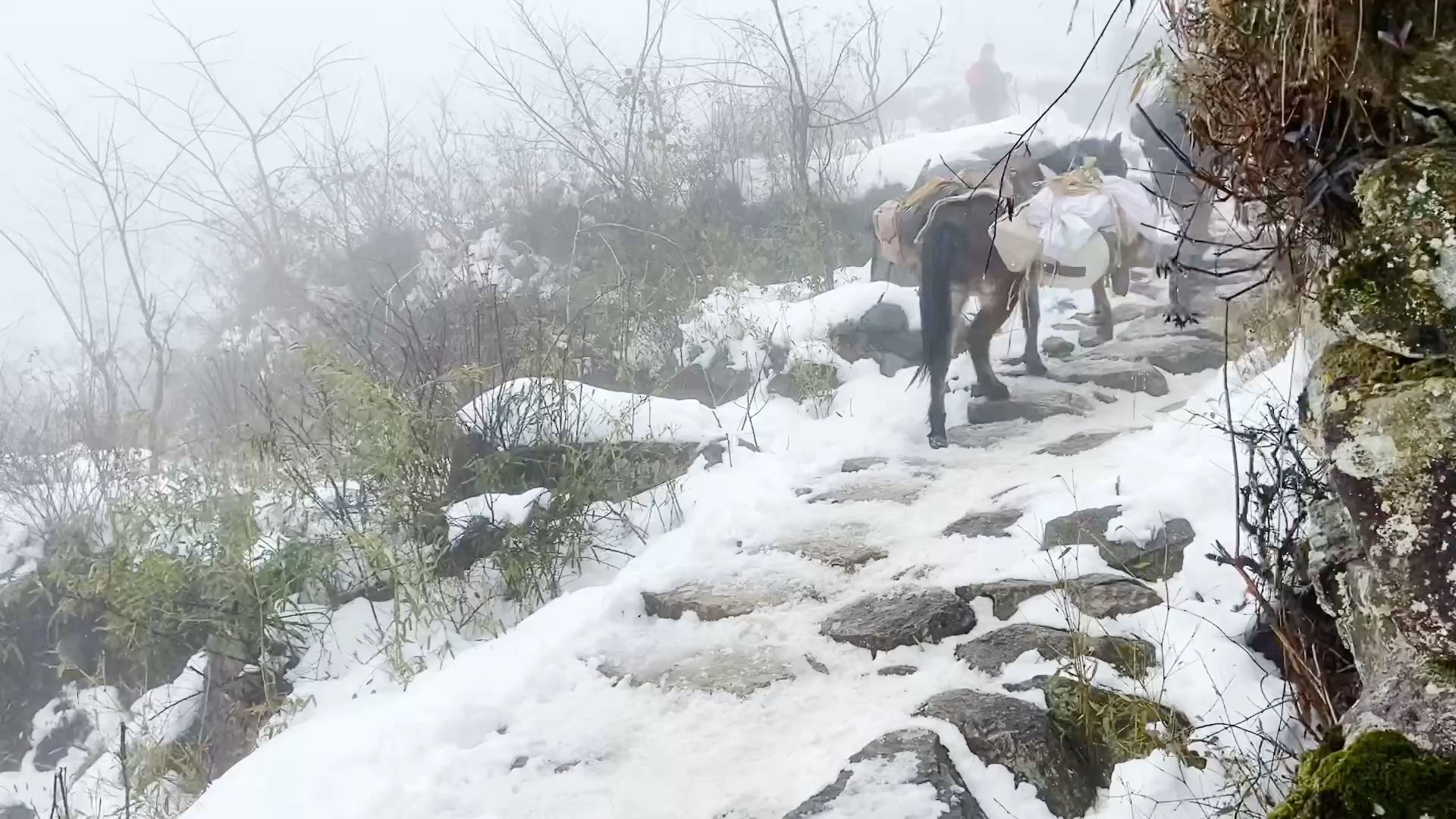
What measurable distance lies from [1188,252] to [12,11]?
136 feet

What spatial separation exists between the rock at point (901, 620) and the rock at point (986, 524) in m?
0.47

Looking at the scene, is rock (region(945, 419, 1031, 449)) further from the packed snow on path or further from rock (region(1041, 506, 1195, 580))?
rock (region(1041, 506, 1195, 580))

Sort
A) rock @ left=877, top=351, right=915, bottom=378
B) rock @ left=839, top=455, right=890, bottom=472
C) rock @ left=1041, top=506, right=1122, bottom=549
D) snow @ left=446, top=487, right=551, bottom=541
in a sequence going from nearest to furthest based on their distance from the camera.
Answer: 1. rock @ left=1041, top=506, right=1122, bottom=549
2. snow @ left=446, top=487, right=551, bottom=541
3. rock @ left=839, top=455, right=890, bottom=472
4. rock @ left=877, top=351, right=915, bottom=378

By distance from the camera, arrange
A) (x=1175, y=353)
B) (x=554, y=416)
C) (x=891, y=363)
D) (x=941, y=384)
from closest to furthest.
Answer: (x=554, y=416) → (x=941, y=384) → (x=1175, y=353) → (x=891, y=363)

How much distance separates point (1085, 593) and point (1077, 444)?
1.80m

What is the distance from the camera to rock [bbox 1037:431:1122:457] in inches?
159

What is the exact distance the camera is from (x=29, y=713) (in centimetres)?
501

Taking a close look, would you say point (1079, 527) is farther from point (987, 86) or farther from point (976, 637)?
point (987, 86)

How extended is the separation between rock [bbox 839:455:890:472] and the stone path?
0.02m

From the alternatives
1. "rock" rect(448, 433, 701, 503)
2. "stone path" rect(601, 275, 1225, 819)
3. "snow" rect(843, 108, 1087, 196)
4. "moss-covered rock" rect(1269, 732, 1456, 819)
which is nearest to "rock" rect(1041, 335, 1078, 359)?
"stone path" rect(601, 275, 1225, 819)

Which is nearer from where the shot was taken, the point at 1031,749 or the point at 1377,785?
the point at 1377,785

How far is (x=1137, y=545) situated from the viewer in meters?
2.65

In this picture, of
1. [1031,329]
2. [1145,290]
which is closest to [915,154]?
[1145,290]

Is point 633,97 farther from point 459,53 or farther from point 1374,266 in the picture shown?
point 459,53
